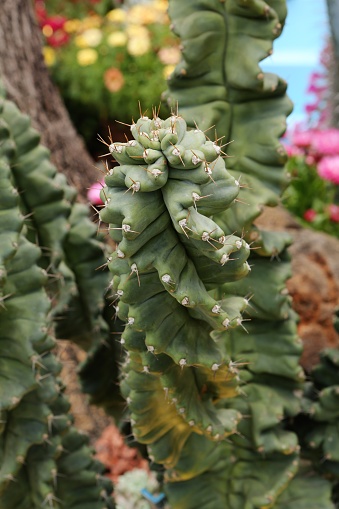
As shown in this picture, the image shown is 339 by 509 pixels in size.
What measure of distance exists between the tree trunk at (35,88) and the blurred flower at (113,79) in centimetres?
315

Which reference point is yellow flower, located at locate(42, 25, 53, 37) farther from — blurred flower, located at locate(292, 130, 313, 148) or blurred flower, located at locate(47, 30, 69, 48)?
blurred flower, located at locate(292, 130, 313, 148)

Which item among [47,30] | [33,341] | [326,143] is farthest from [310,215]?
[47,30]

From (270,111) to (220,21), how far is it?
0.71 ft

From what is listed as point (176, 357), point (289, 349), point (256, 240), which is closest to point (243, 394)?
point (289, 349)

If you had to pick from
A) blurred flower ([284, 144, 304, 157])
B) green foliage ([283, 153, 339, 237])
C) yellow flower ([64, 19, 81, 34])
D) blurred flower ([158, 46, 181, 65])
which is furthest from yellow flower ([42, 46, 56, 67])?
green foliage ([283, 153, 339, 237])

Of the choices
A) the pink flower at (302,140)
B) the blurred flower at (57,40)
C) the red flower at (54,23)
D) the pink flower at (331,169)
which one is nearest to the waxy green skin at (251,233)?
the pink flower at (331,169)

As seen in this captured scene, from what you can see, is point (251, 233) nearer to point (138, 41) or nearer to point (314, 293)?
point (314, 293)

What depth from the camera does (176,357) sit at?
3.59 ft

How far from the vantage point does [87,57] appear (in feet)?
19.9

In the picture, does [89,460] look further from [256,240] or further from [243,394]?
[256,240]

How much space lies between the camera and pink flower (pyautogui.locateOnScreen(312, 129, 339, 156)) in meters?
3.77

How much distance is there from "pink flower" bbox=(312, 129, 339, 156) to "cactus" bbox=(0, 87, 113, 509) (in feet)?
7.81

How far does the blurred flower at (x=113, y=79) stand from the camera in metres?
6.00

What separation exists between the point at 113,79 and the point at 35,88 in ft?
11.1
